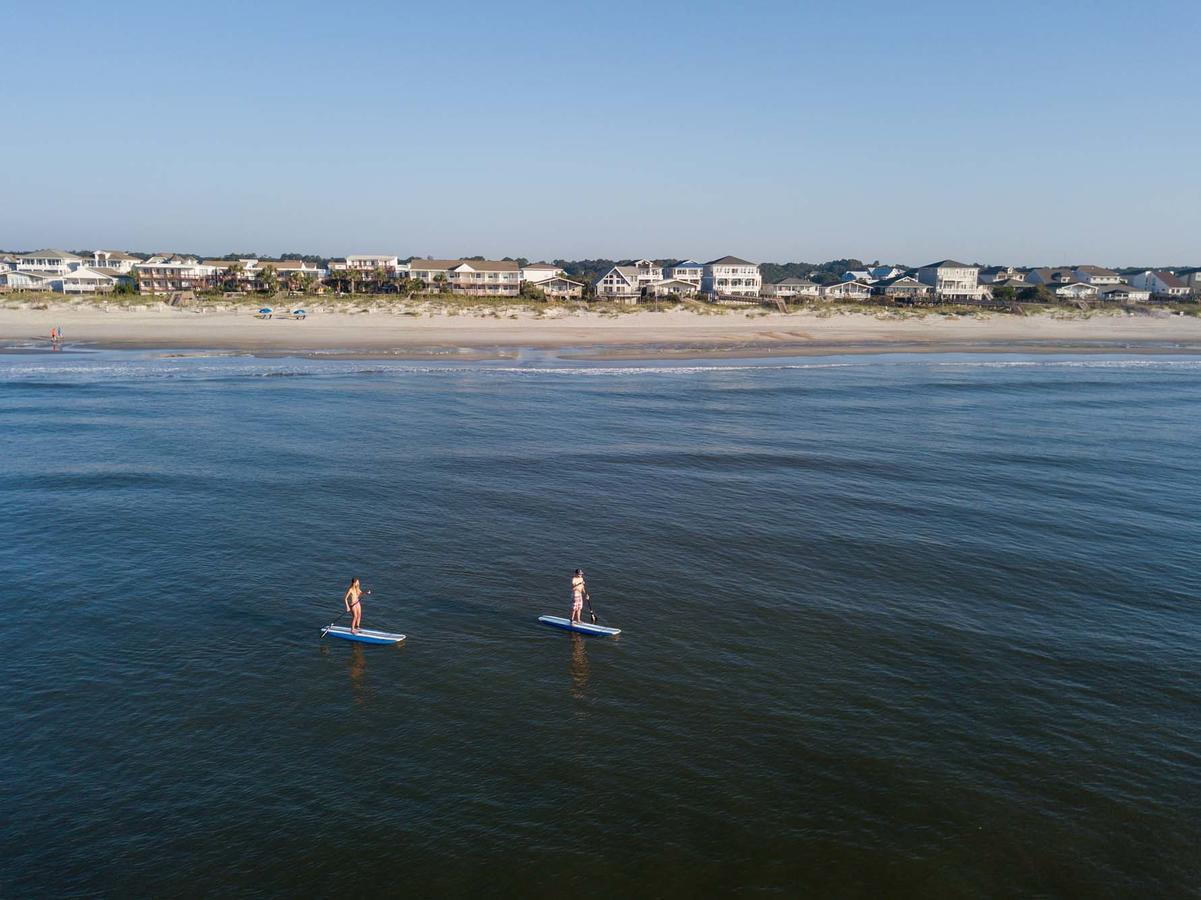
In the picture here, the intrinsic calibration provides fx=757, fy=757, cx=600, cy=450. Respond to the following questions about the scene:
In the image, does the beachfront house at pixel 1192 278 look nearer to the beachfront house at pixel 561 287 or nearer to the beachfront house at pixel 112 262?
the beachfront house at pixel 561 287

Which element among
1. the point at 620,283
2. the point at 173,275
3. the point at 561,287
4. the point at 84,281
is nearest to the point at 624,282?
the point at 620,283

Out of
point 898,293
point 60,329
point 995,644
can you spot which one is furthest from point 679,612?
point 898,293

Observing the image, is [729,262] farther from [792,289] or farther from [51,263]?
[51,263]

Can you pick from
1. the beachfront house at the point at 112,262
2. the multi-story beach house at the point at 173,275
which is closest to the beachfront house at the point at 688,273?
the multi-story beach house at the point at 173,275

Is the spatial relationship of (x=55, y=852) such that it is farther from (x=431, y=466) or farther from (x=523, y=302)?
(x=523, y=302)

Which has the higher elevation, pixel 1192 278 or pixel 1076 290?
pixel 1192 278
